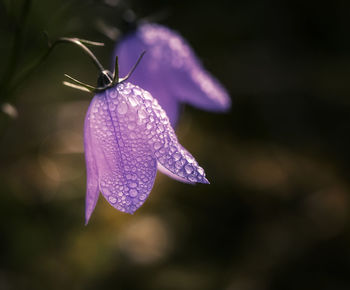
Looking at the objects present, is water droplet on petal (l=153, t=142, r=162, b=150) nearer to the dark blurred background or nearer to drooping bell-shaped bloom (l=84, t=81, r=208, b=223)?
drooping bell-shaped bloom (l=84, t=81, r=208, b=223)

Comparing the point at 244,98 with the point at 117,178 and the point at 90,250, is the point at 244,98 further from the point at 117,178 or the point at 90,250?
the point at 117,178

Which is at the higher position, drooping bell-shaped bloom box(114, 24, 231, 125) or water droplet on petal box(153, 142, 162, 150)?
water droplet on petal box(153, 142, 162, 150)

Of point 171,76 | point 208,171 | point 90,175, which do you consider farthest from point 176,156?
point 208,171

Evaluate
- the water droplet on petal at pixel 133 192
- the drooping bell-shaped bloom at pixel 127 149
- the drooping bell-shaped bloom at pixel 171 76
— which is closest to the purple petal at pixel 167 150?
the drooping bell-shaped bloom at pixel 127 149

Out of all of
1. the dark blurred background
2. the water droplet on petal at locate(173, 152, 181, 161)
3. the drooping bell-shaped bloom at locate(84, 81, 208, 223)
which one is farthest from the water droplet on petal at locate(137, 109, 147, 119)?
the dark blurred background

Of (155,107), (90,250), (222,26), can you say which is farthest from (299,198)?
Result: (222,26)

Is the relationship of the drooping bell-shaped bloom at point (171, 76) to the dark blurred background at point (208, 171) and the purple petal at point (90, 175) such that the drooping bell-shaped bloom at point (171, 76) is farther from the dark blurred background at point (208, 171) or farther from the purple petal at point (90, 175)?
the purple petal at point (90, 175)
